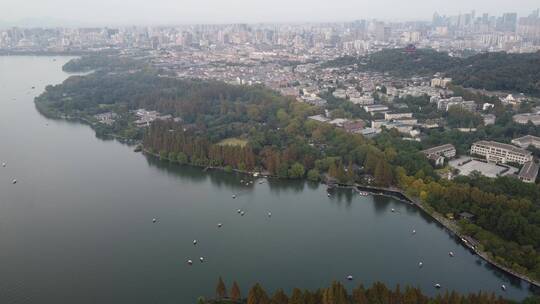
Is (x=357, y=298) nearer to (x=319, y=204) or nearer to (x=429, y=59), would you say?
(x=319, y=204)

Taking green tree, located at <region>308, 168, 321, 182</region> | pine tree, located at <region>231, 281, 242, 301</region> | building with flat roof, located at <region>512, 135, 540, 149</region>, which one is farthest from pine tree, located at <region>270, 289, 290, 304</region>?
building with flat roof, located at <region>512, 135, 540, 149</region>

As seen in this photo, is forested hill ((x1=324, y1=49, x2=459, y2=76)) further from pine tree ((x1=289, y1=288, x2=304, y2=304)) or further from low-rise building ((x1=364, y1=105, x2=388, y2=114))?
A: pine tree ((x1=289, y1=288, x2=304, y2=304))

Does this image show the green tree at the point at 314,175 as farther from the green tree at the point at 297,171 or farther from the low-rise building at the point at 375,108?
the low-rise building at the point at 375,108

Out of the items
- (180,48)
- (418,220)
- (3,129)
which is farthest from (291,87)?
(180,48)

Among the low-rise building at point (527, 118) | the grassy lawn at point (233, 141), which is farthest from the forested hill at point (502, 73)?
the grassy lawn at point (233, 141)

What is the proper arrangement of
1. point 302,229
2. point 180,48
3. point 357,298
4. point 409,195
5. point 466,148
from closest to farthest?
point 357,298 < point 302,229 < point 409,195 < point 466,148 < point 180,48

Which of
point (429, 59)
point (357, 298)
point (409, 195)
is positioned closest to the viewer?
point (357, 298)
